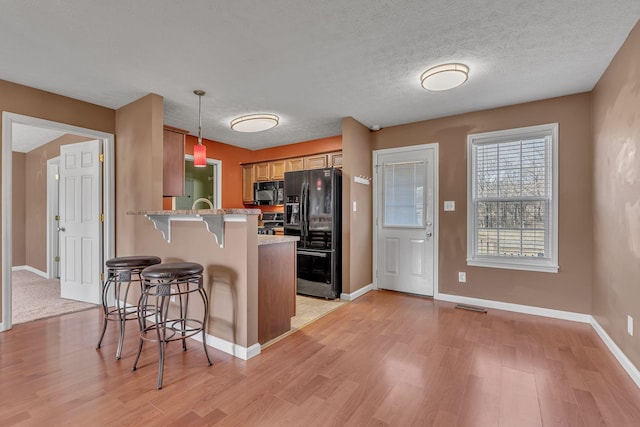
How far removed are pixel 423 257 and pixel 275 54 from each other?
3.14 meters

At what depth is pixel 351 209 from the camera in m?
4.05

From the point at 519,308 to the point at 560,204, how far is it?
4.14ft

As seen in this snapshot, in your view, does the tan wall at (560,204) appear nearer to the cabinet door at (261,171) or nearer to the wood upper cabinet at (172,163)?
the cabinet door at (261,171)

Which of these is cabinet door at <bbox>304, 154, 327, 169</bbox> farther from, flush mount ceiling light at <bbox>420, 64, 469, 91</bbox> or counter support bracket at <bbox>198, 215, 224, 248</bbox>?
counter support bracket at <bbox>198, 215, 224, 248</bbox>

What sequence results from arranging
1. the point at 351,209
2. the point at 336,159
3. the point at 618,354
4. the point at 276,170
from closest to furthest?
1. the point at 618,354
2. the point at 351,209
3. the point at 336,159
4. the point at 276,170

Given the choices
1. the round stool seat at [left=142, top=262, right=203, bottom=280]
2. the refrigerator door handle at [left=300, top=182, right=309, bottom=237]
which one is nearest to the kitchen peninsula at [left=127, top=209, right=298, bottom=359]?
the round stool seat at [left=142, top=262, right=203, bottom=280]

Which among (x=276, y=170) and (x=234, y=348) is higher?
(x=276, y=170)

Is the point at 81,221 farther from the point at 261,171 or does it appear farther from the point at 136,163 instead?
the point at 261,171

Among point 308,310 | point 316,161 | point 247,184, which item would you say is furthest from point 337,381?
point 247,184

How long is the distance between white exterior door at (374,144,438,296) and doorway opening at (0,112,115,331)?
3513mm

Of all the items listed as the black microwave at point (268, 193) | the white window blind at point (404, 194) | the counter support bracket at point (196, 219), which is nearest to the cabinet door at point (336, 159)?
the white window blind at point (404, 194)

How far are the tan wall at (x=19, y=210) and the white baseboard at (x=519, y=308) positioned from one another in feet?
25.2

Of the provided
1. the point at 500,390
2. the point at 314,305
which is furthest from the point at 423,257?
the point at 500,390

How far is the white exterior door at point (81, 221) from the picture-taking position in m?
3.70
